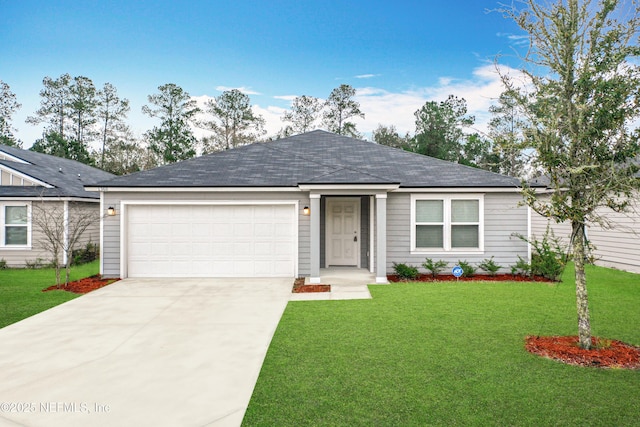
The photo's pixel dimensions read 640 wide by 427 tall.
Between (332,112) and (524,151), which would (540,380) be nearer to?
(524,151)

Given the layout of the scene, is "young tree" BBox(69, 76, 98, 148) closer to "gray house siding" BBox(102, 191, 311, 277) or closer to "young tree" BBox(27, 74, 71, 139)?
"young tree" BBox(27, 74, 71, 139)

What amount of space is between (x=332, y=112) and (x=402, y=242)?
Answer: 85.7 feet

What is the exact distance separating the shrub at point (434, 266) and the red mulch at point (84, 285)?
8596 millimetres

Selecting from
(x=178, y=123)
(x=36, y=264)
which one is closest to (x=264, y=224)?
(x=36, y=264)

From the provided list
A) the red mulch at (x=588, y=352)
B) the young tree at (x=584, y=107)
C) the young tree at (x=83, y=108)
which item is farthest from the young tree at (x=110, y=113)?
the red mulch at (x=588, y=352)

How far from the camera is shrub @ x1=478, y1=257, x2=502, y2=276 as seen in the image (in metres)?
10.1

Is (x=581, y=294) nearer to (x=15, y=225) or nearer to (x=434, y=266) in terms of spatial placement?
(x=434, y=266)

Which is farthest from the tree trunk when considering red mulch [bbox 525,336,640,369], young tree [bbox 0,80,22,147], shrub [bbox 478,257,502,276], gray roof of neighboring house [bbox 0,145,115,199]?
young tree [bbox 0,80,22,147]

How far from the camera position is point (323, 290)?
864 centimetres

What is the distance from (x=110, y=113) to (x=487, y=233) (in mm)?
35248

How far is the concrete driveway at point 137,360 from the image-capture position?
11.3ft

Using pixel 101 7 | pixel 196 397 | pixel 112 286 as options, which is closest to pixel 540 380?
pixel 196 397

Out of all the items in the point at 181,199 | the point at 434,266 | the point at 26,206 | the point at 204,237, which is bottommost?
the point at 434,266

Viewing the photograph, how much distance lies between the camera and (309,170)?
1135 cm
